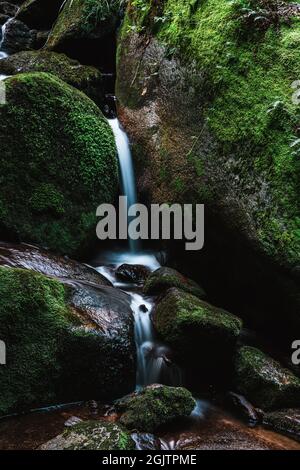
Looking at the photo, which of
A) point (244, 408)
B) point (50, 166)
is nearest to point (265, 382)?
point (244, 408)

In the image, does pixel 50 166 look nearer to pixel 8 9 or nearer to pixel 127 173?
pixel 127 173

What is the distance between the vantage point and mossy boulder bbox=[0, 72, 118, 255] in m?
5.54

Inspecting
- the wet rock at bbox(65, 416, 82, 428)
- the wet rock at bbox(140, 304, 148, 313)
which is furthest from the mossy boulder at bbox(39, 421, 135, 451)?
the wet rock at bbox(140, 304, 148, 313)

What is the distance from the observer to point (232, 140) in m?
5.29

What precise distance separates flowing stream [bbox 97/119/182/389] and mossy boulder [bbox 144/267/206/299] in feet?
0.48

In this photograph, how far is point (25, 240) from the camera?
5504 mm

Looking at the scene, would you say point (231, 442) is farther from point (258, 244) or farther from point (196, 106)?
point (196, 106)

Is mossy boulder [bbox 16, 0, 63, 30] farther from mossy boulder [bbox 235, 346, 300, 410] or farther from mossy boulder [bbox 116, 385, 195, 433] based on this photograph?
mossy boulder [bbox 116, 385, 195, 433]

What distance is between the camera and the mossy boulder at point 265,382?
408cm

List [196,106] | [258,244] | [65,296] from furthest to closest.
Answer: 1. [196,106]
2. [258,244]
3. [65,296]

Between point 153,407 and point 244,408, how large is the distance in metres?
1.03

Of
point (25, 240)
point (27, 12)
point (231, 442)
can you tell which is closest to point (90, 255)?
point (25, 240)

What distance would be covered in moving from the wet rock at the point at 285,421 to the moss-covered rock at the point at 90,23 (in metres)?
8.27

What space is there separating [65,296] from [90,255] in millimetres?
2089
